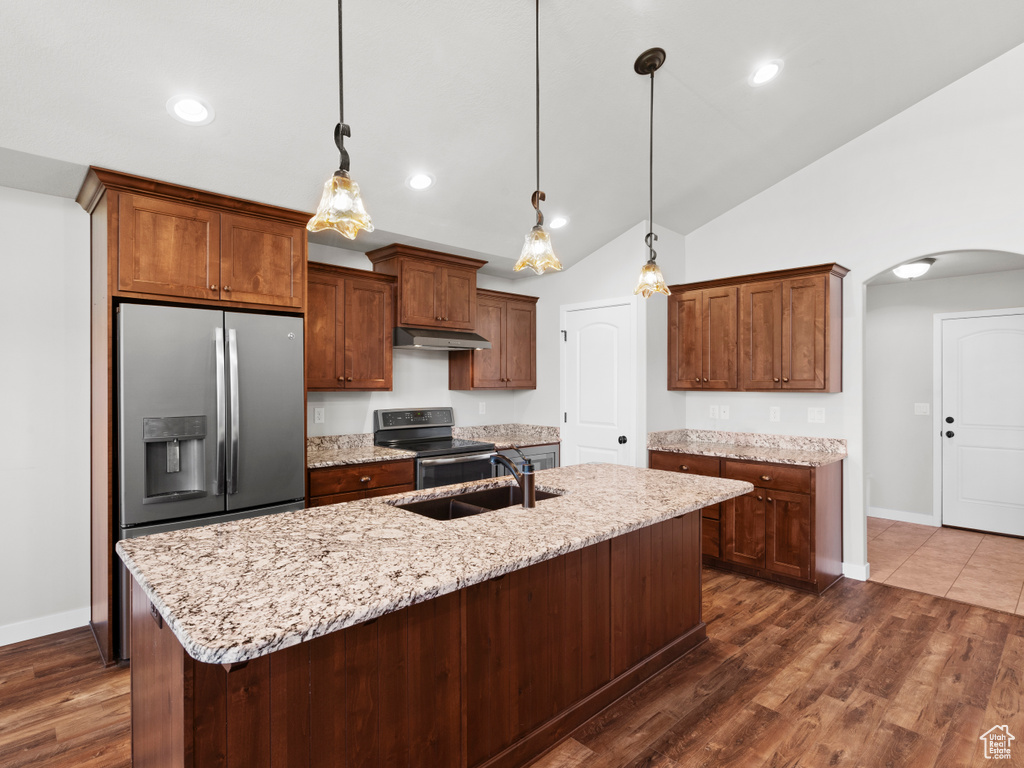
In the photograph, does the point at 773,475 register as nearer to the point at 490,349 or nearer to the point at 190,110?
the point at 490,349

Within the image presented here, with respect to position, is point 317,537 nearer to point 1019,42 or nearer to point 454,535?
point 454,535

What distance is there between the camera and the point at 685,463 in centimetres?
420

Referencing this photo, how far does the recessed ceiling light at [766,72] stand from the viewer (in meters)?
2.99

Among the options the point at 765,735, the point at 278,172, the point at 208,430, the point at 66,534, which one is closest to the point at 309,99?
the point at 278,172

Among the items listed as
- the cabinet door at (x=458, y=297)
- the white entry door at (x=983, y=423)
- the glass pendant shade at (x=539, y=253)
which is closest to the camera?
the glass pendant shade at (x=539, y=253)

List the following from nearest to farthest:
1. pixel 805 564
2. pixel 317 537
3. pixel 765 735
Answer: pixel 317 537, pixel 765 735, pixel 805 564

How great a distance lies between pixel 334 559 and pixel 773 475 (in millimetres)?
3248

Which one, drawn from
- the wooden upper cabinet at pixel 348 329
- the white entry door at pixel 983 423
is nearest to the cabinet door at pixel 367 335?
the wooden upper cabinet at pixel 348 329

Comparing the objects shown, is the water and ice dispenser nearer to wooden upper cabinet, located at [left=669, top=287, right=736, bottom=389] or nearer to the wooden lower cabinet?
the wooden lower cabinet

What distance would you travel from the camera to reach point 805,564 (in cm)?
362

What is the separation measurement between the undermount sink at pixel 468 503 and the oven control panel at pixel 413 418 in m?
2.07

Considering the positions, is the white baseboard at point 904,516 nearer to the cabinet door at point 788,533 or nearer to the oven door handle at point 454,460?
the cabinet door at point 788,533

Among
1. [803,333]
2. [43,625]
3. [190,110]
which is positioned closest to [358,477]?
[43,625]

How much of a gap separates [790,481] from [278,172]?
148 inches
